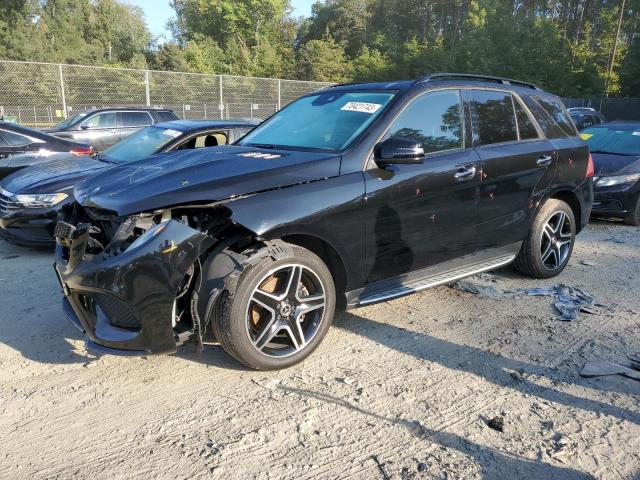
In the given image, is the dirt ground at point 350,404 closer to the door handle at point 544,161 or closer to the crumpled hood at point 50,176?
the door handle at point 544,161

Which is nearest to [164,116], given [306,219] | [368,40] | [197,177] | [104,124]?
[104,124]

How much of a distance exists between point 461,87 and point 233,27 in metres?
56.1

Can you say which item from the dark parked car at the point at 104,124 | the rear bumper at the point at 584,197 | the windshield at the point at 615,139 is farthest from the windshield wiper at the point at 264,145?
the dark parked car at the point at 104,124

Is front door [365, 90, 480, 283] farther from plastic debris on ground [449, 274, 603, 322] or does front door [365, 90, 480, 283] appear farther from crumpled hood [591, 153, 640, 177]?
crumpled hood [591, 153, 640, 177]

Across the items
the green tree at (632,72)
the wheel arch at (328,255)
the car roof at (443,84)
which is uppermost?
the green tree at (632,72)

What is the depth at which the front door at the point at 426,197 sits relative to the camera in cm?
363

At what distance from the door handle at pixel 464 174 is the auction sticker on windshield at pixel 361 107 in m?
0.79

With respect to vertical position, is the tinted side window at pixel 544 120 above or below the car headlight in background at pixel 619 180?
above

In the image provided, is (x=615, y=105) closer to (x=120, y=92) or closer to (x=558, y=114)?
(x=120, y=92)

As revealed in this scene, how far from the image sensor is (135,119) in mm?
13281

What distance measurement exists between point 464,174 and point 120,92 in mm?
18643

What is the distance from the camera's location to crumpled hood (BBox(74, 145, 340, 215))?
3.02 meters

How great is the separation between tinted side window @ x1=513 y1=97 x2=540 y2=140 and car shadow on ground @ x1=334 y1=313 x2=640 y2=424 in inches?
84.9

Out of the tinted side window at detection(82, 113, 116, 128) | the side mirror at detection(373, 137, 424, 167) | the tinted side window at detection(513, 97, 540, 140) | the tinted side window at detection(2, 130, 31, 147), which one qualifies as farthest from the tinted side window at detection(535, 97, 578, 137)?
the tinted side window at detection(82, 113, 116, 128)
